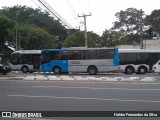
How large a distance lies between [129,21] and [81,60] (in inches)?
1986

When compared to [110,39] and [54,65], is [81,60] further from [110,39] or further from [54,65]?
[110,39]

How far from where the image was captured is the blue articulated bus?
32.6 m

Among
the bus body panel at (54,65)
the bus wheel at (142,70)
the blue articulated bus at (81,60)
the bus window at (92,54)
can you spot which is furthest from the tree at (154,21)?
the bus body panel at (54,65)

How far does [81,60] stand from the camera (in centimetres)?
3322

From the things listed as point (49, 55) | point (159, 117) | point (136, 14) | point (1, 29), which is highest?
point (136, 14)

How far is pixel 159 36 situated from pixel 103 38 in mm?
16054

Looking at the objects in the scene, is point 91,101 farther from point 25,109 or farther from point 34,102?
point 25,109

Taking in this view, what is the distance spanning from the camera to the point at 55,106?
1084cm

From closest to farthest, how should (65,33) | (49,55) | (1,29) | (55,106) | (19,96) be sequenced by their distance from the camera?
(55,106)
(19,96)
(49,55)
(1,29)
(65,33)

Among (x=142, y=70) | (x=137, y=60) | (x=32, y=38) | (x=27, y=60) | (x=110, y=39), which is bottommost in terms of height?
(x=142, y=70)

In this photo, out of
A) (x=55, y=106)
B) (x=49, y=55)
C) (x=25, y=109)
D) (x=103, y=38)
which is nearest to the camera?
(x=25, y=109)

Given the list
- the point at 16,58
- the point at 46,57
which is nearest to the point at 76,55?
the point at 46,57

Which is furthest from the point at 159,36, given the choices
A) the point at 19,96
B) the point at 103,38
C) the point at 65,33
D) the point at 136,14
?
the point at 19,96

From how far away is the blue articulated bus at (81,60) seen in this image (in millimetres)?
32594
